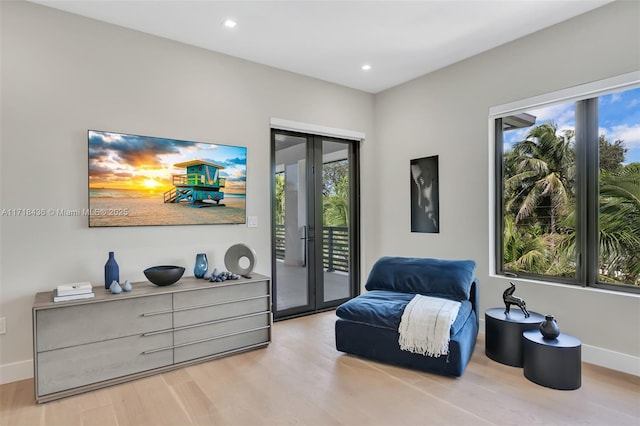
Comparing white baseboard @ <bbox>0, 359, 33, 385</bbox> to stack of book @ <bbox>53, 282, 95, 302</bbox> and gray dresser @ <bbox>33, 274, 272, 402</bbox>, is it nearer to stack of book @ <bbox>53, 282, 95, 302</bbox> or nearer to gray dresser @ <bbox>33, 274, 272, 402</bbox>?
gray dresser @ <bbox>33, 274, 272, 402</bbox>

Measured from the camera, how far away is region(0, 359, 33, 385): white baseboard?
2.78 meters

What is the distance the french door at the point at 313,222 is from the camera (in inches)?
175

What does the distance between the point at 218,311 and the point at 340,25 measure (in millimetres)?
2754

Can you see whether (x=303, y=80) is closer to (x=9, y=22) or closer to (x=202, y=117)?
(x=202, y=117)

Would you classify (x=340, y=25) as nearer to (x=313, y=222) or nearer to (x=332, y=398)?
(x=313, y=222)

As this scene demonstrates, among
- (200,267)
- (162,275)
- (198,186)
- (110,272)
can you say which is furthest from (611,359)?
(110,272)

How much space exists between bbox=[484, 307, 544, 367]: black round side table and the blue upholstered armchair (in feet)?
0.53

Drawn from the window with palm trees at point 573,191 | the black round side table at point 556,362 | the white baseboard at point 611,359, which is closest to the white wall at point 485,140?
the white baseboard at point 611,359

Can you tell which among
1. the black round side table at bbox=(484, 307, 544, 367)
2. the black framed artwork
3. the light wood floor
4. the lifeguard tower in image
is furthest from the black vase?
the lifeguard tower in image

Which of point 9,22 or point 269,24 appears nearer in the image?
point 9,22

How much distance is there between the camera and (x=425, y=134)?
4.51 metres

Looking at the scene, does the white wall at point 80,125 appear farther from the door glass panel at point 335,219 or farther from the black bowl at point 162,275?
the door glass panel at point 335,219

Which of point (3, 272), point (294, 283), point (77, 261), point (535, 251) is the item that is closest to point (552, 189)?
point (535, 251)

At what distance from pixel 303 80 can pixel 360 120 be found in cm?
99
